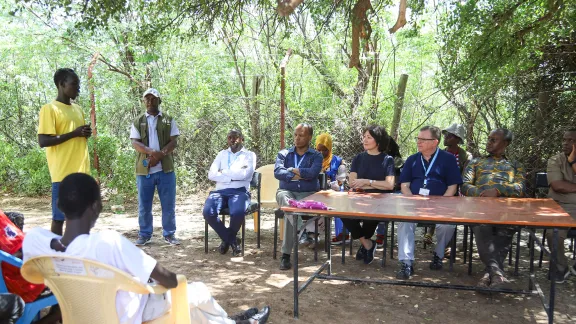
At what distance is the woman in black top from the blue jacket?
0.44 metres

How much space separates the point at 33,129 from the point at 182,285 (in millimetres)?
9968

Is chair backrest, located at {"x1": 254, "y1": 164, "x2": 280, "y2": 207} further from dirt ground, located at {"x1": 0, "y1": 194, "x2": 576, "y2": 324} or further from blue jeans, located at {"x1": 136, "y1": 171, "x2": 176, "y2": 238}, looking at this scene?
blue jeans, located at {"x1": 136, "y1": 171, "x2": 176, "y2": 238}

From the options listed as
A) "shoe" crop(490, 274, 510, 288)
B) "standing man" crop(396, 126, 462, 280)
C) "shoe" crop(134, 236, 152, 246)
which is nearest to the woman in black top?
"standing man" crop(396, 126, 462, 280)

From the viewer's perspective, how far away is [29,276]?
2295 millimetres

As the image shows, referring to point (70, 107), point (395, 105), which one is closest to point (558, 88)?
point (395, 105)

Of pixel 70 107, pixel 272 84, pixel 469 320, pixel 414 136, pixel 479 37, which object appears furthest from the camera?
pixel 272 84

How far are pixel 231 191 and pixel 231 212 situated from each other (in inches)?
12.9

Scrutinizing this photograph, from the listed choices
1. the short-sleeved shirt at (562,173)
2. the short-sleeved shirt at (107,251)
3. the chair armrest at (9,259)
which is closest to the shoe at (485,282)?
the short-sleeved shirt at (562,173)

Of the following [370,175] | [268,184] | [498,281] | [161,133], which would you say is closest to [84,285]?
[498,281]

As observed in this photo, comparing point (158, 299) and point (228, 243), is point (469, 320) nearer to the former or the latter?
point (158, 299)

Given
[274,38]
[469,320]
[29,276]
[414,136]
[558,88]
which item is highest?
[274,38]

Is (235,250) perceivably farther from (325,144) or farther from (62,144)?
(62,144)

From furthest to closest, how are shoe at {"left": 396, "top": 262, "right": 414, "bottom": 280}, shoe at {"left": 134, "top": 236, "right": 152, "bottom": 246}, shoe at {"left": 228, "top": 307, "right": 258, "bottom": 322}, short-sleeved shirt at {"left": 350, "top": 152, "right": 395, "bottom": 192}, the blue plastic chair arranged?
shoe at {"left": 134, "top": 236, "right": 152, "bottom": 246} < short-sleeved shirt at {"left": 350, "top": 152, "right": 395, "bottom": 192} < shoe at {"left": 396, "top": 262, "right": 414, "bottom": 280} < shoe at {"left": 228, "top": 307, "right": 258, "bottom": 322} < the blue plastic chair

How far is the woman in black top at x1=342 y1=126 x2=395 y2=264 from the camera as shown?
5281 millimetres
